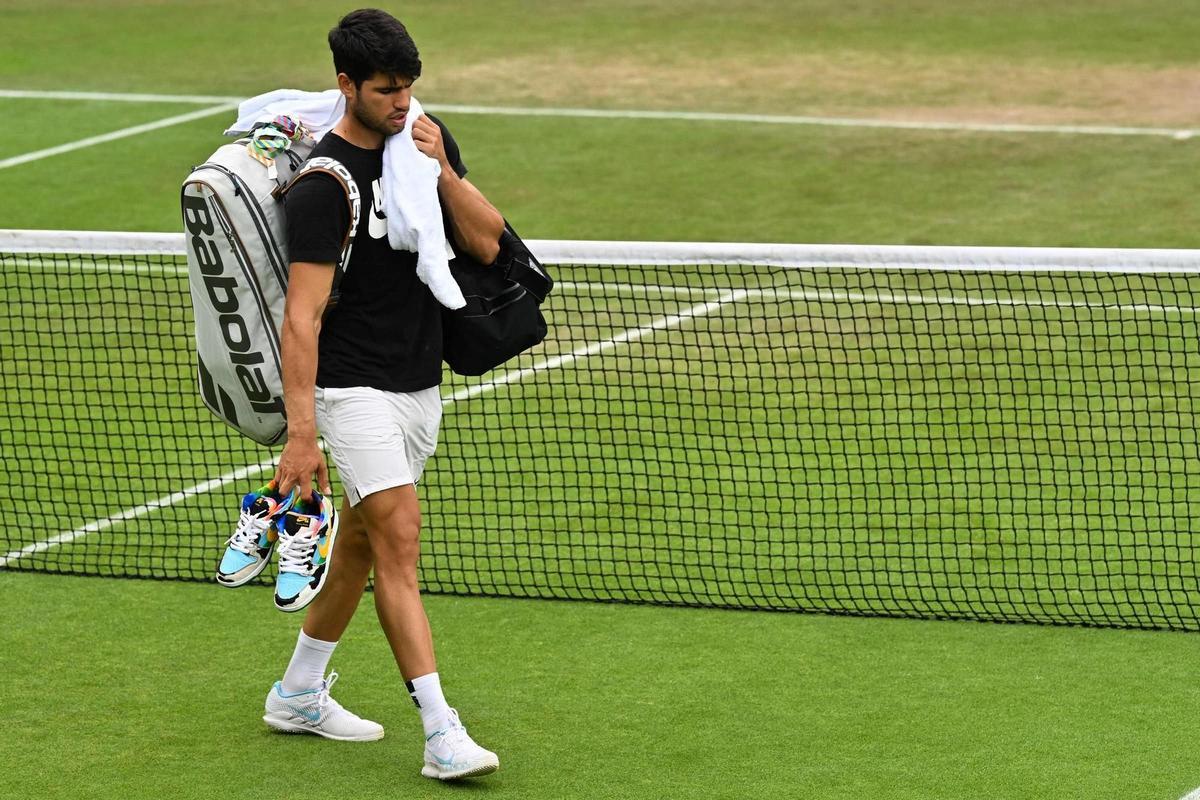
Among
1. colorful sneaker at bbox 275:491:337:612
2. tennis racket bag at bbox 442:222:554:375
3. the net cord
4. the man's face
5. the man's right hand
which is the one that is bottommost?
colorful sneaker at bbox 275:491:337:612

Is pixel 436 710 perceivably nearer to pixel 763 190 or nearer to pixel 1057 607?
pixel 1057 607

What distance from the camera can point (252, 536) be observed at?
5906 mm

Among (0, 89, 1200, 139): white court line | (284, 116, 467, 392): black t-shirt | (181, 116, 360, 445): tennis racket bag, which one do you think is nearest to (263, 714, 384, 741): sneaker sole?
(181, 116, 360, 445): tennis racket bag

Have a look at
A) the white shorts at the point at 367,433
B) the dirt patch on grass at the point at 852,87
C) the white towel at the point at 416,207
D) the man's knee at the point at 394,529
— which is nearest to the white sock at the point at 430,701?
the man's knee at the point at 394,529

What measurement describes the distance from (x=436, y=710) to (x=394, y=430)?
93 centimetres

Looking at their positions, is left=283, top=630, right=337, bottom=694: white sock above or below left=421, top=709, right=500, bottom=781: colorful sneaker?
above

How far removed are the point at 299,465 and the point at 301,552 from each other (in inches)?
12.2

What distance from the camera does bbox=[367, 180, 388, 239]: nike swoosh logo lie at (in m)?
5.84

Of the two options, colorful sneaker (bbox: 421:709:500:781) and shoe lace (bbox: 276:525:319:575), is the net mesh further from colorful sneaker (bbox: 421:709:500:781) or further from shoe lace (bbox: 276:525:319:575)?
shoe lace (bbox: 276:525:319:575)

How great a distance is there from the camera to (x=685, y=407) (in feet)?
35.1

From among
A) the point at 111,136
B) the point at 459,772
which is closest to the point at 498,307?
the point at 459,772

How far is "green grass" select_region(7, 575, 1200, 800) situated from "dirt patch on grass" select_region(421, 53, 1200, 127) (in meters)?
12.6

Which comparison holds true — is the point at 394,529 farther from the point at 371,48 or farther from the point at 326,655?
the point at 371,48

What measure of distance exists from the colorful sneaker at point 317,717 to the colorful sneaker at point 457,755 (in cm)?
51
